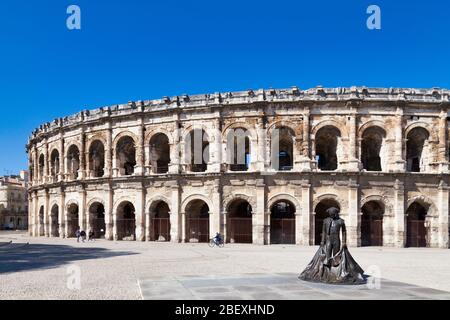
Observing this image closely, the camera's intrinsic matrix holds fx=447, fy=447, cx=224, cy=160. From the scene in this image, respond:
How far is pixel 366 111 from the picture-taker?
25.4 meters

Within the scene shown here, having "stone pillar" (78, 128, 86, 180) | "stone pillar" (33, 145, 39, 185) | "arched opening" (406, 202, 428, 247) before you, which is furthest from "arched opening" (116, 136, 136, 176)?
"arched opening" (406, 202, 428, 247)

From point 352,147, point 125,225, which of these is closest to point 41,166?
point 125,225

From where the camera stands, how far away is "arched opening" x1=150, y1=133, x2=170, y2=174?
92.4 feet

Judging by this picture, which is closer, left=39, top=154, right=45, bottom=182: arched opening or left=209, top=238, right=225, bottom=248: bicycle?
left=209, top=238, right=225, bottom=248: bicycle

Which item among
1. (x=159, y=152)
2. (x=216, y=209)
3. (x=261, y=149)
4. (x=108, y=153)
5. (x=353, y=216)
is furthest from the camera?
(x=108, y=153)

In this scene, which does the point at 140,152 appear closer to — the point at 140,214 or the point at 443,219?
the point at 140,214

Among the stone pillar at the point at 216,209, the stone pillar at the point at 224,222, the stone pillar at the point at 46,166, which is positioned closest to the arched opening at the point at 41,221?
the stone pillar at the point at 46,166

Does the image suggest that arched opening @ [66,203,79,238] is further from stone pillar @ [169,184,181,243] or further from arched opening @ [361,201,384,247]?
arched opening @ [361,201,384,247]

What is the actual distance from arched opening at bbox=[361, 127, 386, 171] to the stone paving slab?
1603 centimetres

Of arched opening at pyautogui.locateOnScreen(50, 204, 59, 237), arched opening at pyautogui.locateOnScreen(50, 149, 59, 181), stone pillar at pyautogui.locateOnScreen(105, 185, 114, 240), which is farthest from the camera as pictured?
arched opening at pyautogui.locateOnScreen(50, 149, 59, 181)

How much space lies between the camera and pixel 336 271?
10625 millimetres

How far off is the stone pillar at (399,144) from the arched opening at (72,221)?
71.4 feet

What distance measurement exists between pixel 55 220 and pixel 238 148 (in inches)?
625

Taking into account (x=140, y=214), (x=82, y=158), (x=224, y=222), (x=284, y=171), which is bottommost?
(x=224, y=222)
